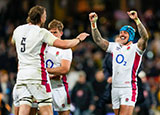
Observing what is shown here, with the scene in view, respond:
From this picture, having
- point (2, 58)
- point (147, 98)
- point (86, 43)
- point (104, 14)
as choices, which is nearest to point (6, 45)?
point (2, 58)

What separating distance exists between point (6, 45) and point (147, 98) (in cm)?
872

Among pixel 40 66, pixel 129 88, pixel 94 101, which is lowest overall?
pixel 94 101

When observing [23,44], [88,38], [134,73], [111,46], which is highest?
[23,44]

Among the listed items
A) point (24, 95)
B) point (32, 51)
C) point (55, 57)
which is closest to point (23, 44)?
point (32, 51)

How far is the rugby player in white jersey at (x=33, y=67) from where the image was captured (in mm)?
9008

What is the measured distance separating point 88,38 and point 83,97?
26.0 ft

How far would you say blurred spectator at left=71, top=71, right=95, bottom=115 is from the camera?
1636 cm

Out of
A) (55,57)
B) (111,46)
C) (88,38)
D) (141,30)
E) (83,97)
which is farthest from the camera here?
(88,38)

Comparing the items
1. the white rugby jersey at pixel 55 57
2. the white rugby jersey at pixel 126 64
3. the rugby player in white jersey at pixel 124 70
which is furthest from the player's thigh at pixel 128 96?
the white rugby jersey at pixel 55 57

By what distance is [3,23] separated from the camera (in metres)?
25.0

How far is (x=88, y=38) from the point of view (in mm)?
24000

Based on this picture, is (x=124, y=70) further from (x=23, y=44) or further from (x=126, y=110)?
(x=23, y=44)

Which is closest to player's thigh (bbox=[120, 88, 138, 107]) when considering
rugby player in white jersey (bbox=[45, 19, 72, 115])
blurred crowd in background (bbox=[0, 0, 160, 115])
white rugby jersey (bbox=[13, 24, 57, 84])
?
rugby player in white jersey (bbox=[45, 19, 72, 115])

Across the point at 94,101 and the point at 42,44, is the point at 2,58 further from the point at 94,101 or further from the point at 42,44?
the point at 42,44
